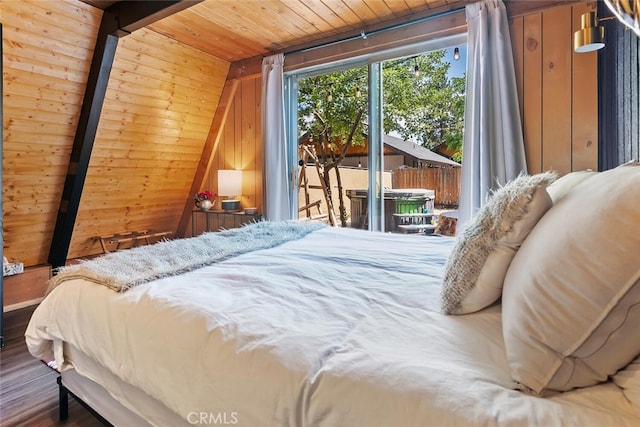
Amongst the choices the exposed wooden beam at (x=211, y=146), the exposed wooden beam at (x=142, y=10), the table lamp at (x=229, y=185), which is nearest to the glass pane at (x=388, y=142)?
the table lamp at (x=229, y=185)

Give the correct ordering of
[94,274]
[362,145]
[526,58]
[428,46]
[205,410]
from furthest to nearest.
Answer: [362,145] < [428,46] < [526,58] < [94,274] < [205,410]

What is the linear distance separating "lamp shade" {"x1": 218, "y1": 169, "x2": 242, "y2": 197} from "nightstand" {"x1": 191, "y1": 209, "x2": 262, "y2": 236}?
9.2 inches

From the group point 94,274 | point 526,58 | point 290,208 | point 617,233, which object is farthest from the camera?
point 290,208

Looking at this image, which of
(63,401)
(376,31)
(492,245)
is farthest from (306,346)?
(376,31)

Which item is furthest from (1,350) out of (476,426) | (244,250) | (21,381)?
(476,426)

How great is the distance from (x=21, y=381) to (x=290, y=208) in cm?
251

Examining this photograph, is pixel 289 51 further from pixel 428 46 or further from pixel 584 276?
pixel 584 276

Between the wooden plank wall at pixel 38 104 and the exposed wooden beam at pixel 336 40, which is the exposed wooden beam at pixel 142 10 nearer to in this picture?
the wooden plank wall at pixel 38 104

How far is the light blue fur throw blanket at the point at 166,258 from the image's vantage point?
1421mm

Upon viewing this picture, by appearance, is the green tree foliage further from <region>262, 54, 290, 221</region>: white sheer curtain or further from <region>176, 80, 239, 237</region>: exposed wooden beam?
<region>176, 80, 239, 237</region>: exposed wooden beam

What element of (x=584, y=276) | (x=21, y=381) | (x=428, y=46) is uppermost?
(x=428, y=46)

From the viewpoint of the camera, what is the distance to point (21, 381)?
6.63 ft

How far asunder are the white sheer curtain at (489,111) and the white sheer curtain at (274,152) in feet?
Result: 5.91

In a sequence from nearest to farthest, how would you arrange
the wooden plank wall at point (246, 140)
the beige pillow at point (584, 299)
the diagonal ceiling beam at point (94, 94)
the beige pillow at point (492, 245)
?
the beige pillow at point (584, 299) < the beige pillow at point (492, 245) < the diagonal ceiling beam at point (94, 94) < the wooden plank wall at point (246, 140)
